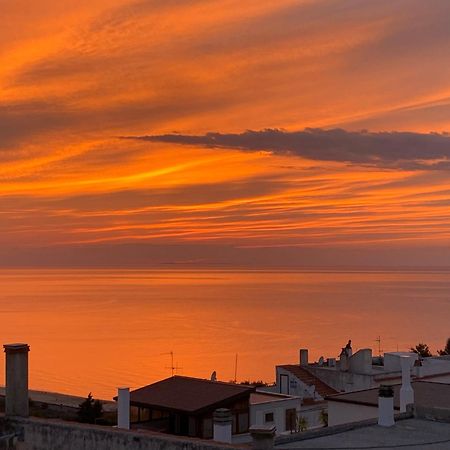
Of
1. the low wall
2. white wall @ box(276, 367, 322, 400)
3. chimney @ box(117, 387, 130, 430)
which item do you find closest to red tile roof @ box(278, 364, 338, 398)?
white wall @ box(276, 367, 322, 400)

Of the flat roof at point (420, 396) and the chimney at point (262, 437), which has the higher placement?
the chimney at point (262, 437)

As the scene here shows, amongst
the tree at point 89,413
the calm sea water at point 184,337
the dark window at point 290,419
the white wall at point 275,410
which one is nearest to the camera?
the white wall at point 275,410

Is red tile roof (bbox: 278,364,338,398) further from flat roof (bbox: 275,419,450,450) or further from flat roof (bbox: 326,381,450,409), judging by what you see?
flat roof (bbox: 275,419,450,450)

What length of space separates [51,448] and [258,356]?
92667 millimetres

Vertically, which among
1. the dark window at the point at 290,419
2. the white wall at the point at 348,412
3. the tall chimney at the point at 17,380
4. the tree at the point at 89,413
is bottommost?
the tree at the point at 89,413

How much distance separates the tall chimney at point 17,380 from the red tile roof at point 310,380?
2780 centimetres

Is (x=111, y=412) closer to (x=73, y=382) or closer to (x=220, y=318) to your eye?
(x=73, y=382)

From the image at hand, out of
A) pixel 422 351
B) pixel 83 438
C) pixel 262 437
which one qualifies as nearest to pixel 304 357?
pixel 422 351

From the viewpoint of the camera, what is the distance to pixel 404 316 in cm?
18075

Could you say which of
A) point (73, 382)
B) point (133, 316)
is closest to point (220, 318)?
point (133, 316)

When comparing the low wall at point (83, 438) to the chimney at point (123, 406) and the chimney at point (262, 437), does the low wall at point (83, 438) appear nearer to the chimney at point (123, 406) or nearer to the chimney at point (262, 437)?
the chimney at point (262, 437)

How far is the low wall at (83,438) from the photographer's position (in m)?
15.0

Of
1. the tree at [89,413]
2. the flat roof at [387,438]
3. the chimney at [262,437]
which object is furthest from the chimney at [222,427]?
the tree at [89,413]

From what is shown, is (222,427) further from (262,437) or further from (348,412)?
(348,412)
